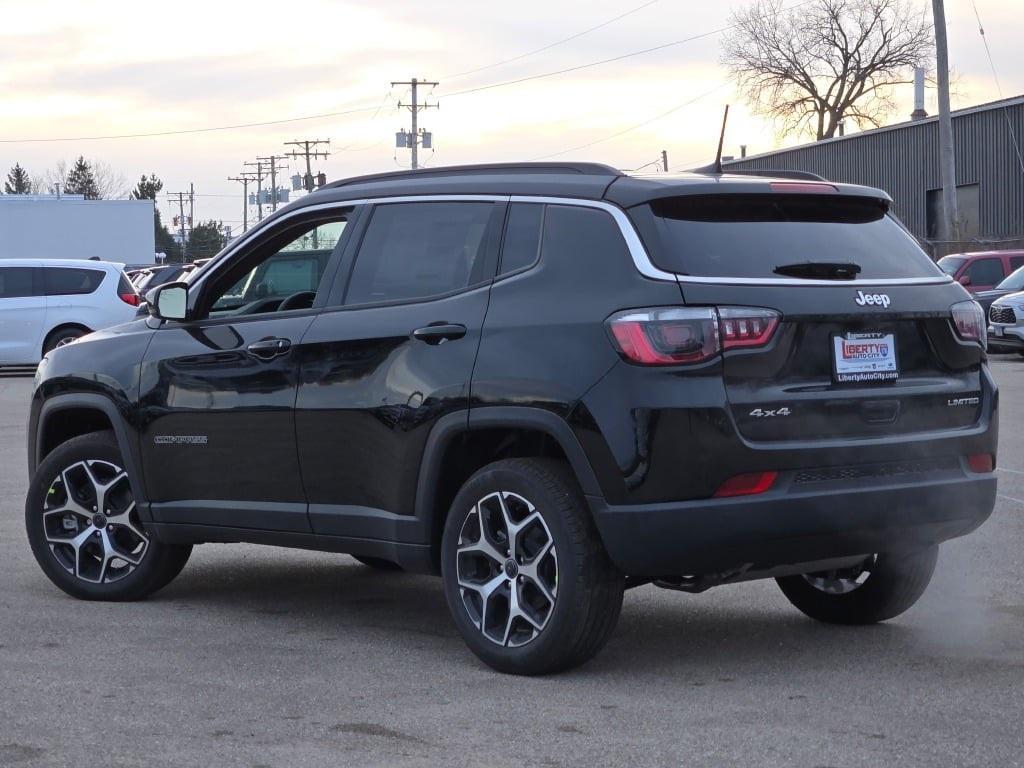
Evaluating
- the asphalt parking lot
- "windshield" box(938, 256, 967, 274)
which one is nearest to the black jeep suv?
the asphalt parking lot

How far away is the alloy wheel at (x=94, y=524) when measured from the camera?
7227 mm

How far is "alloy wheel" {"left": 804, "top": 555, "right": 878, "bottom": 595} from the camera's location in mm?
6547

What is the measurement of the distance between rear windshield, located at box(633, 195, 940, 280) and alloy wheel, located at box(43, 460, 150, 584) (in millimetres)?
2866

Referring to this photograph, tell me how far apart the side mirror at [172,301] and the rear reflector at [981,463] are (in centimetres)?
321

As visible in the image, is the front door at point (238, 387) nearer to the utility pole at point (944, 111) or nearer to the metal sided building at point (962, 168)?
the utility pole at point (944, 111)

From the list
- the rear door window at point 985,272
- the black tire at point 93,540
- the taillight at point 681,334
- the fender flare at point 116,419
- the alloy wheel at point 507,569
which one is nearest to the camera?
the taillight at point 681,334

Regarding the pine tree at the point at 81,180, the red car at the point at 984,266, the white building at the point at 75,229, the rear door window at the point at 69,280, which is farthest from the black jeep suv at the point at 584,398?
the pine tree at the point at 81,180

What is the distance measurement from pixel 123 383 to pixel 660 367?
9.17 ft

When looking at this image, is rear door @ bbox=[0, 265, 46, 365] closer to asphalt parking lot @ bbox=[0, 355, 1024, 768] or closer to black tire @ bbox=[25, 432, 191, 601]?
asphalt parking lot @ bbox=[0, 355, 1024, 768]

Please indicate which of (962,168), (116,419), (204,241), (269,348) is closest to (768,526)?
(269,348)

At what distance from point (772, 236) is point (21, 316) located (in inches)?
846

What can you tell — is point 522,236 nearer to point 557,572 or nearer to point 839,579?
point 557,572

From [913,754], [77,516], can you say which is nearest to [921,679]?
[913,754]

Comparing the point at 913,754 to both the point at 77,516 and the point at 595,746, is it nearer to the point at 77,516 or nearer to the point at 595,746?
the point at 595,746
